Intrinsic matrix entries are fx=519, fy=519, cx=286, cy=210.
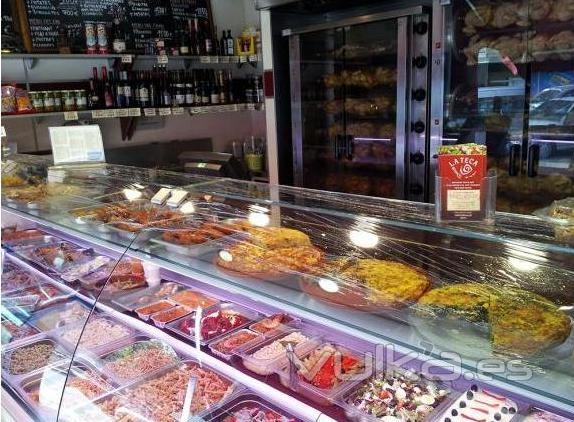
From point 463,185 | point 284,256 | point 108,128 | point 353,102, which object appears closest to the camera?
point 463,185

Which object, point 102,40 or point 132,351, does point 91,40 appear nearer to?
point 102,40

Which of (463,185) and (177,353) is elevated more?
(463,185)

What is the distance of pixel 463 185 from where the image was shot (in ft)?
4.68

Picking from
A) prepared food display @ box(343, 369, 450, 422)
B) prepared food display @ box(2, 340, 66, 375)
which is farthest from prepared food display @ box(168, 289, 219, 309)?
prepared food display @ box(343, 369, 450, 422)

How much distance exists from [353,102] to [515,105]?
1327 millimetres

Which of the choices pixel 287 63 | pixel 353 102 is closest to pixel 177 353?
pixel 353 102

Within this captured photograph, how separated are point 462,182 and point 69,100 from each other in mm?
3763

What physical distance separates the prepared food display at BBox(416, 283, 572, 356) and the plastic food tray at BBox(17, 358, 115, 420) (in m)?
1.22

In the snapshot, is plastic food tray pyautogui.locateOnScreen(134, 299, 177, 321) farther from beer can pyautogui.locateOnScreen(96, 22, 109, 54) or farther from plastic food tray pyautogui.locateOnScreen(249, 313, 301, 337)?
beer can pyautogui.locateOnScreen(96, 22, 109, 54)

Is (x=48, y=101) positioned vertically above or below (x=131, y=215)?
above

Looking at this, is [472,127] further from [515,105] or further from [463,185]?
[463,185]

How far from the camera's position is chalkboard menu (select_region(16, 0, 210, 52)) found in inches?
172

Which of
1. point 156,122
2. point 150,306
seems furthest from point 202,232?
point 156,122

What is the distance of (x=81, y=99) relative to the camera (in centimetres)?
435
